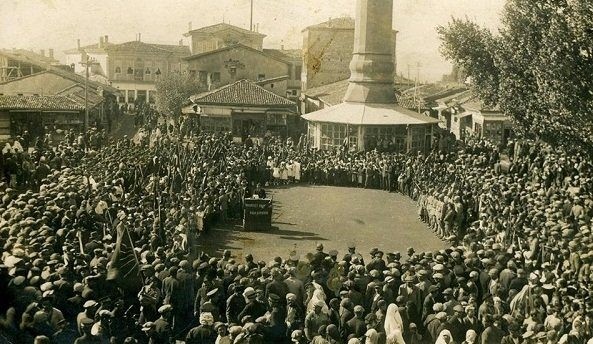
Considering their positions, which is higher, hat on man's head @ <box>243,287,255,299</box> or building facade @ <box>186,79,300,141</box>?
building facade @ <box>186,79,300,141</box>

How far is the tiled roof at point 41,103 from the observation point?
3406 centimetres

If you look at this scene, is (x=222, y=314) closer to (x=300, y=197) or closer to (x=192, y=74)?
(x=300, y=197)

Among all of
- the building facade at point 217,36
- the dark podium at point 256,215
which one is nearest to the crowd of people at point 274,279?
the dark podium at point 256,215

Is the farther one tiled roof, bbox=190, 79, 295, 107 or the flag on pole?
tiled roof, bbox=190, 79, 295, 107

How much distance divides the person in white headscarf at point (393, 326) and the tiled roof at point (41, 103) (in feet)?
93.0

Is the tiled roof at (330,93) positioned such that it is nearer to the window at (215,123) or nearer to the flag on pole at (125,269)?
the window at (215,123)

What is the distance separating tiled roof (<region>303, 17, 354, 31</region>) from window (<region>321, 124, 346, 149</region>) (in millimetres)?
24731

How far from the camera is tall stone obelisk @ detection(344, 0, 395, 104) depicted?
122 ft

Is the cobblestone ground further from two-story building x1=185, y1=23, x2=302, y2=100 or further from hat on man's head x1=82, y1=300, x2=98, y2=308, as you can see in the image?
two-story building x1=185, y1=23, x2=302, y2=100

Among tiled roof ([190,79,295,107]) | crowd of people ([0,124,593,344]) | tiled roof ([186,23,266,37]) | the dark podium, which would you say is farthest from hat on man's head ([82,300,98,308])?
tiled roof ([186,23,266,37])

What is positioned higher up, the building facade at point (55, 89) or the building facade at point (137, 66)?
the building facade at point (137, 66)

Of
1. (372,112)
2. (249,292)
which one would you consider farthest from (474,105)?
(249,292)

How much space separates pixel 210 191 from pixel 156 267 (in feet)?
28.4

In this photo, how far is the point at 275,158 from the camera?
28.7 meters
